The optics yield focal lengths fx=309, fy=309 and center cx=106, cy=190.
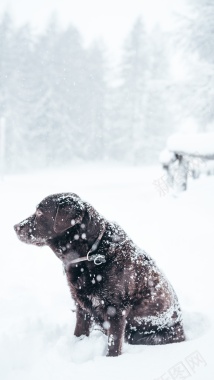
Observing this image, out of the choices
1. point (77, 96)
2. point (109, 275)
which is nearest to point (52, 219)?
point (109, 275)

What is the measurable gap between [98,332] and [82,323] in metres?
0.22

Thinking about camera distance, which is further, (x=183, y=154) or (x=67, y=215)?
(x=183, y=154)

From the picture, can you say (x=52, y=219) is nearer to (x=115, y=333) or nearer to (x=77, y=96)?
(x=115, y=333)

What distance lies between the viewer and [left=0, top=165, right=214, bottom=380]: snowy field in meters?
2.21

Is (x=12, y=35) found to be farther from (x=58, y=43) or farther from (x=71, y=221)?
(x=71, y=221)

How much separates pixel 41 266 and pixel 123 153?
30.8 metres

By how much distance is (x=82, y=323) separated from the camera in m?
2.80

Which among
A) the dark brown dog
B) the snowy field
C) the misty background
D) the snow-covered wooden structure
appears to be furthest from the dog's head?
the misty background

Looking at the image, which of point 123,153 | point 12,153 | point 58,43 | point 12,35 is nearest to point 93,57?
point 58,43

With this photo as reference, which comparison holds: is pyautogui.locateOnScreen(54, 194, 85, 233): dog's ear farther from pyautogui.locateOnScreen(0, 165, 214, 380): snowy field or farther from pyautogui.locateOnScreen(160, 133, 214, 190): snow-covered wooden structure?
pyautogui.locateOnScreen(160, 133, 214, 190): snow-covered wooden structure

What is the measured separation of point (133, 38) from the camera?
3109 cm

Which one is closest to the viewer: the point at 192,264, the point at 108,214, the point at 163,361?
the point at 163,361

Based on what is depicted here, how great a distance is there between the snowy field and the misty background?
2262 centimetres

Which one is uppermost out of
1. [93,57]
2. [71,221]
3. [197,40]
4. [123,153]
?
[93,57]
